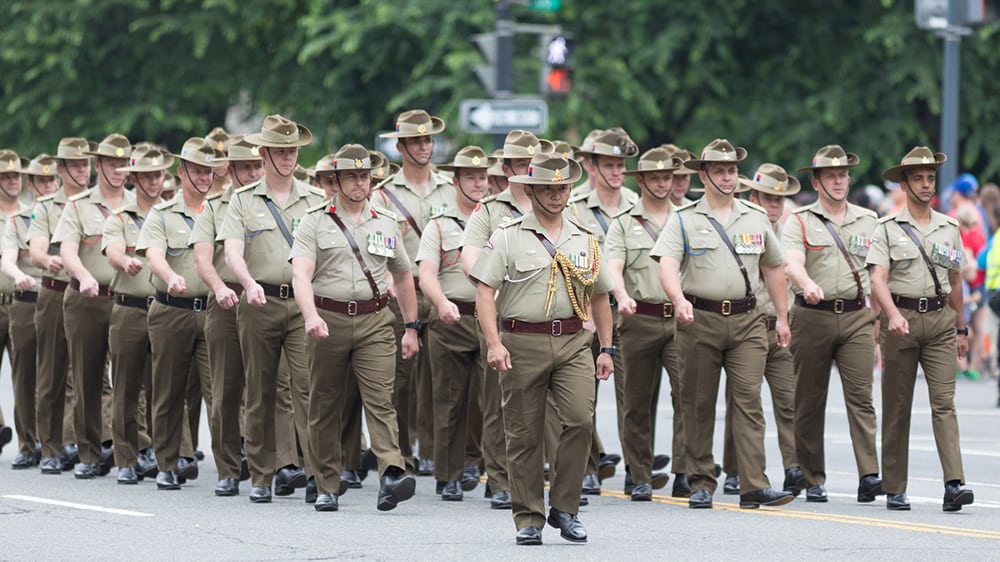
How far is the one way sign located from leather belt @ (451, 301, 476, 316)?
870 cm

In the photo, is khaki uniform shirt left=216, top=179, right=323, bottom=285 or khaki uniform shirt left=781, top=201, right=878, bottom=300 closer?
khaki uniform shirt left=216, top=179, right=323, bottom=285

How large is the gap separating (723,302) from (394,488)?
2279 millimetres

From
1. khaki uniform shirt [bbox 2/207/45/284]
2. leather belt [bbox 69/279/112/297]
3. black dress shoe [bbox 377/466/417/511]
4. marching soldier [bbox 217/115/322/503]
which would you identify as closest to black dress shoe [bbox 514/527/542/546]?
black dress shoe [bbox 377/466/417/511]

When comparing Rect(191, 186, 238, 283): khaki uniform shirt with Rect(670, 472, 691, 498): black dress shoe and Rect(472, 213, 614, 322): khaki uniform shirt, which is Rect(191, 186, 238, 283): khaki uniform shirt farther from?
Rect(670, 472, 691, 498): black dress shoe

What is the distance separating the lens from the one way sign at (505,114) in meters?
21.9

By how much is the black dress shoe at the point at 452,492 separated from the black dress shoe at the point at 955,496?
9.77ft

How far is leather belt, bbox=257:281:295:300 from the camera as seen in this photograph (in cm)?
1261

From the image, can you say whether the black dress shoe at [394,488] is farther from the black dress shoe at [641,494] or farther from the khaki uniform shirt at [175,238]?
the khaki uniform shirt at [175,238]

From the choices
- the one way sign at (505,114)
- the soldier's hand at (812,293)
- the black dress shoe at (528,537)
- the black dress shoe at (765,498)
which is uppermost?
the one way sign at (505,114)

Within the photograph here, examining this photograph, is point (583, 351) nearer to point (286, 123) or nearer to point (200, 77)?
point (286, 123)

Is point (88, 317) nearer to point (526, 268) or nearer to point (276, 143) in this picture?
point (276, 143)

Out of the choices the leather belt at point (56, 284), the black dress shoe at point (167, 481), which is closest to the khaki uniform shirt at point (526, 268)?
the black dress shoe at point (167, 481)

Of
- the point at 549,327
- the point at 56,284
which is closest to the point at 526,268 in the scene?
the point at 549,327

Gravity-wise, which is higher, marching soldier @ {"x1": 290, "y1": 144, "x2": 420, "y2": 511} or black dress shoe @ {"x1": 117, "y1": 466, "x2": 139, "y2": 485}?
marching soldier @ {"x1": 290, "y1": 144, "x2": 420, "y2": 511}
